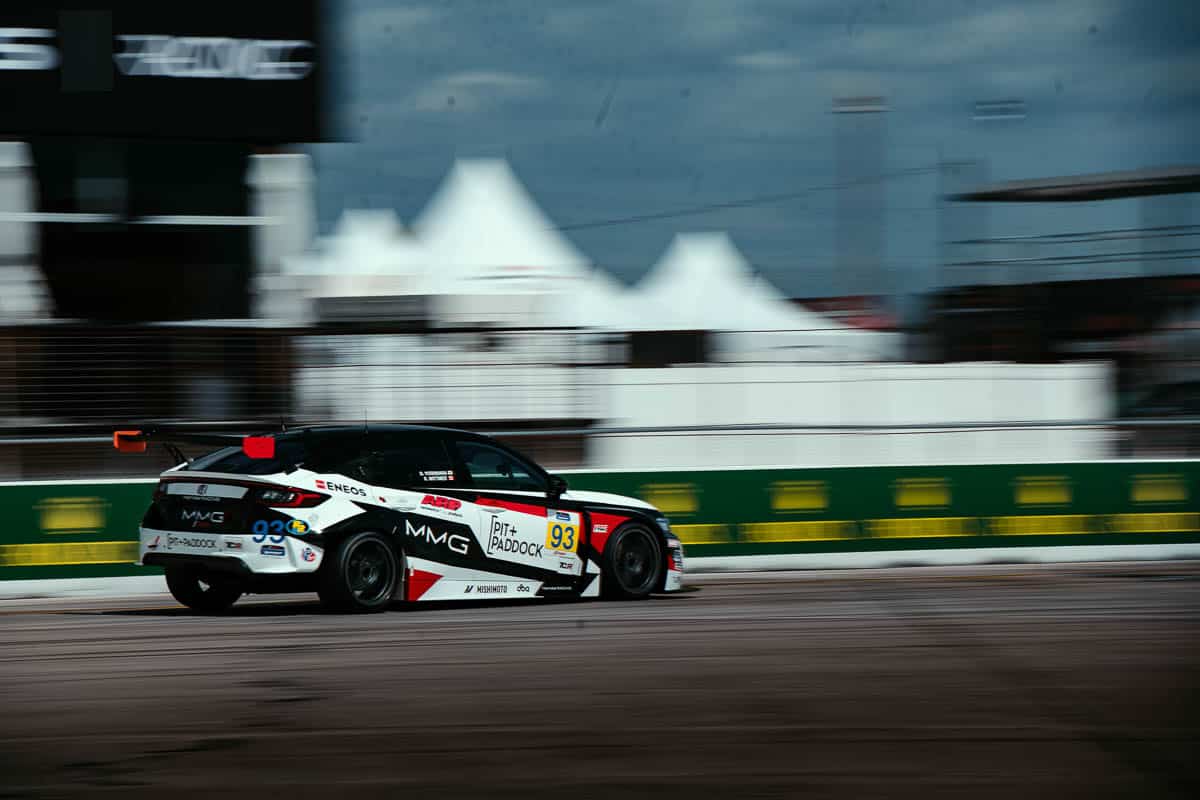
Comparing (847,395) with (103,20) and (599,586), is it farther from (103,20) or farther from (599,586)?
(103,20)

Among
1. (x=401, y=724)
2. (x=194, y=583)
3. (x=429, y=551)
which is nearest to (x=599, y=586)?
(x=429, y=551)

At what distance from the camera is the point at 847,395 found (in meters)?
17.3

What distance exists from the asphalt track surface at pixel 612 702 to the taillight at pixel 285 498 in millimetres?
740

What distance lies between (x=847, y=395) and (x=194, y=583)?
27.3 feet

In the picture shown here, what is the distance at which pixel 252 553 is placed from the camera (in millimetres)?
10086

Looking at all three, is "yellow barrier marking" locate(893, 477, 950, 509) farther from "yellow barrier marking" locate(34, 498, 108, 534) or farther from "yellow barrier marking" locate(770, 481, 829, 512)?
A: "yellow barrier marking" locate(34, 498, 108, 534)

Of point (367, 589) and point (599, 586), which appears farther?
point (599, 586)

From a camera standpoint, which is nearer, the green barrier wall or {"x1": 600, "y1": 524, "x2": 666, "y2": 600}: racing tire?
{"x1": 600, "y1": 524, "x2": 666, "y2": 600}: racing tire

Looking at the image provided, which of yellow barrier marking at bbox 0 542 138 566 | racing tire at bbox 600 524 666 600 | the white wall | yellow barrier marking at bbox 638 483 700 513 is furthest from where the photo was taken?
the white wall

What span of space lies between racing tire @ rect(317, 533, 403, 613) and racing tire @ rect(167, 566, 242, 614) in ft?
3.29

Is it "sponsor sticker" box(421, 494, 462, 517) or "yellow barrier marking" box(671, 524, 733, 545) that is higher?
"sponsor sticker" box(421, 494, 462, 517)

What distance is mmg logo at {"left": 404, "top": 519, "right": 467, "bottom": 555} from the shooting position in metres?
10.6

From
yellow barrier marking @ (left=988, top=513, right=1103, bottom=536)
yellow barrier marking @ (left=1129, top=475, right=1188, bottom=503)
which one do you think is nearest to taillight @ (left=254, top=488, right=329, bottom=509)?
yellow barrier marking @ (left=988, top=513, right=1103, bottom=536)

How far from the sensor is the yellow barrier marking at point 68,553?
13.3 meters
